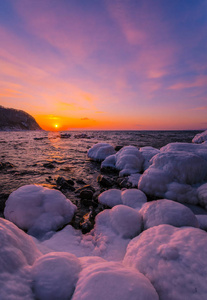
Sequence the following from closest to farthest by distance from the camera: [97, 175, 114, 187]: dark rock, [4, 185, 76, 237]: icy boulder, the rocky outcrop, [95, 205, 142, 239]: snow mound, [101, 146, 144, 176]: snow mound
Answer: [95, 205, 142, 239]: snow mound < [4, 185, 76, 237]: icy boulder < [97, 175, 114, 187]: dark rock < [101, 146, 144, 176]: snow mound < the rocky outcrop

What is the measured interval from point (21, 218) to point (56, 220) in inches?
29.0

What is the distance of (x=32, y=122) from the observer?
3204 inches

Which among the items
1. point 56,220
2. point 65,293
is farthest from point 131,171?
point 65,293

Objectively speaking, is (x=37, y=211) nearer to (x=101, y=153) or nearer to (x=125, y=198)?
(x=125, y=198)

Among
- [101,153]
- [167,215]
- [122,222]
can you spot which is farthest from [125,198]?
[101,153]

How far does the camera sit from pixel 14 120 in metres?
69.1

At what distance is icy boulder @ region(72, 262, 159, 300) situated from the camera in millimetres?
1138

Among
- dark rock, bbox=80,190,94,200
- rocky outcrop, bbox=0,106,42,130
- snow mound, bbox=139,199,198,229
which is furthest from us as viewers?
rocky outcrop, bbox=0,106,42,130

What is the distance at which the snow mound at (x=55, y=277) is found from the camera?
1.28m

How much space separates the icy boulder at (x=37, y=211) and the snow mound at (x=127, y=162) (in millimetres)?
3678

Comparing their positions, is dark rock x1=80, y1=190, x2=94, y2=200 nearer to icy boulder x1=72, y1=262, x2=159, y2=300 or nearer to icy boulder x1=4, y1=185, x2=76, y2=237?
icy boulder x1=4, y1=185, x2=76, y2=237

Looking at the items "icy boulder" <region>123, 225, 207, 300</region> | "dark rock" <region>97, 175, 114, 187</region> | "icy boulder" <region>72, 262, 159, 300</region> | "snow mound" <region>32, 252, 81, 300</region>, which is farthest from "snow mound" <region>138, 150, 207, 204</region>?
"snow mound" <region>32, 252, 81, 300</region>

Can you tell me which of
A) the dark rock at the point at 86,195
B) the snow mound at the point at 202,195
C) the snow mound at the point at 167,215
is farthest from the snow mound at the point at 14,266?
the snow mound at the point at 202,195

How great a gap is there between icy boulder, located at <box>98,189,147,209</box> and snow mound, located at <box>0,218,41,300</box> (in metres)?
2.40
